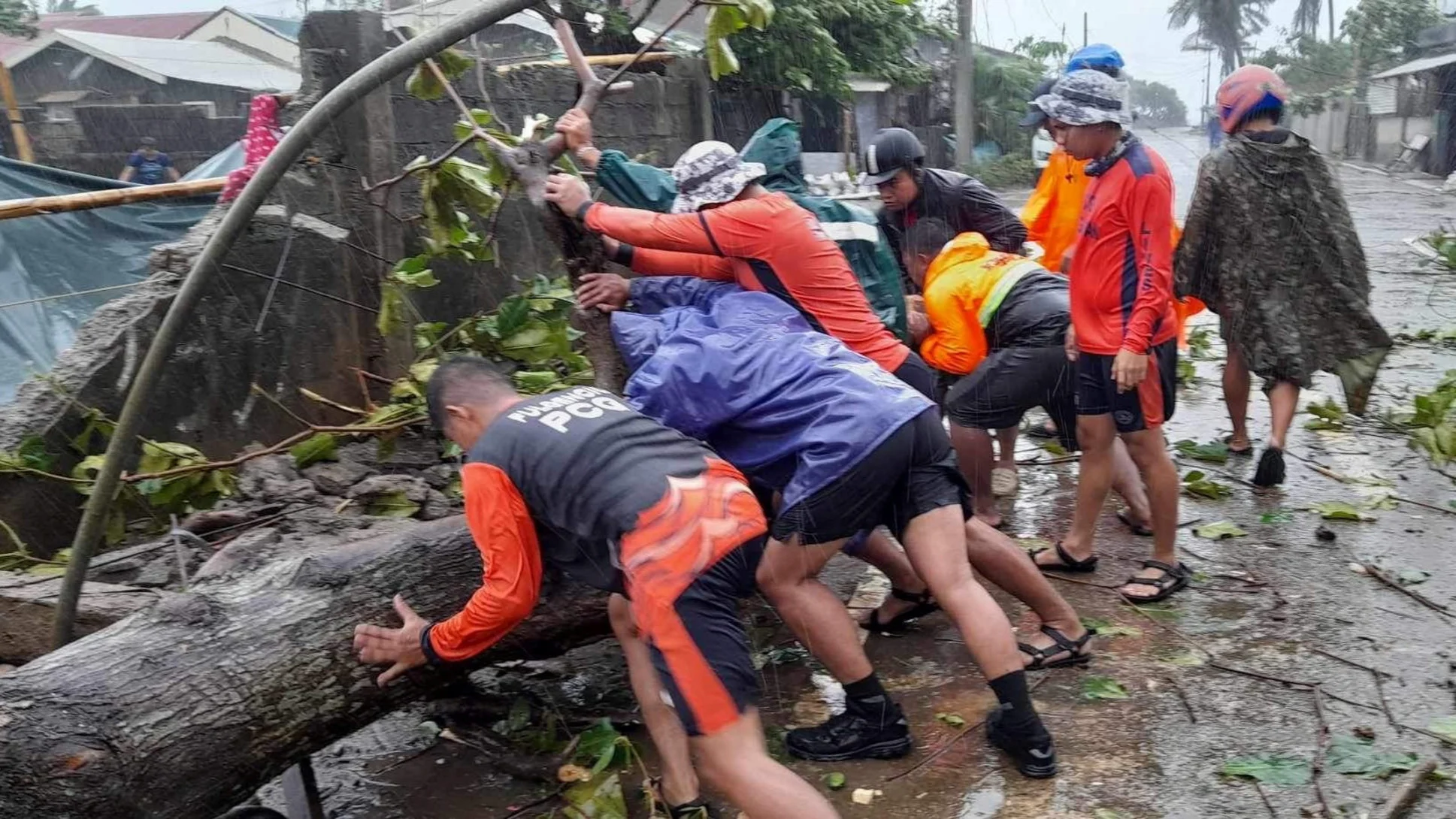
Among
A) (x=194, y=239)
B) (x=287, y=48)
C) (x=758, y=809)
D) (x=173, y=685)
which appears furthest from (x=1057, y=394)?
(x=287, y=48)

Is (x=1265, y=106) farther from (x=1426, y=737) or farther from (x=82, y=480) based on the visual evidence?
(x=82, y=480)

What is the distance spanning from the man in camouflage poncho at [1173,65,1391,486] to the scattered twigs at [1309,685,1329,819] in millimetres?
2188

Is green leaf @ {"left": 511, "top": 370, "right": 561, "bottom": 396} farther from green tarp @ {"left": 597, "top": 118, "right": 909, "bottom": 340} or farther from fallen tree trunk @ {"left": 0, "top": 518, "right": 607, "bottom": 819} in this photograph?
fallen tree trunk @ {"left": 0, "top": 518, "right": 607, "bottom": 819}

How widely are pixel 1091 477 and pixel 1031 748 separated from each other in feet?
4.94

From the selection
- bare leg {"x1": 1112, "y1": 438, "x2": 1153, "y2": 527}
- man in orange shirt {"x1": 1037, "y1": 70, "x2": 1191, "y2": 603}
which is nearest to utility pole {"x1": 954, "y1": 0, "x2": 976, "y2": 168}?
man in orange shirt {"x1": 1037, "y1": 70, "x2": 1191, "y2": 603}

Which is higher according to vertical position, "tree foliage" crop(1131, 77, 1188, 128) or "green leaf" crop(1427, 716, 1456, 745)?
"tree foliage" crop(1131, 77, 1188, 128)

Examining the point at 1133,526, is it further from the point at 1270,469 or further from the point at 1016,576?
the point at 1016,576

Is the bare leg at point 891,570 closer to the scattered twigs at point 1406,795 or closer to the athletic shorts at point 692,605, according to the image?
the athletic shorts at point 692,605

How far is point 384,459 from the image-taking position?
16.1 feet

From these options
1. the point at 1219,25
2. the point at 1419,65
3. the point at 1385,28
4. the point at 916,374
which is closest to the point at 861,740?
the point at 916,374

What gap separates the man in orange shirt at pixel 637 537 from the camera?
109 inches

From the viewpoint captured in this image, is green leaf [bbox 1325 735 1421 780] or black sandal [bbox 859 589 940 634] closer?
green leaf [bbox 1325 735 1421 780]

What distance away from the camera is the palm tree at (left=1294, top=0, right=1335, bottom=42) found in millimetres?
27500

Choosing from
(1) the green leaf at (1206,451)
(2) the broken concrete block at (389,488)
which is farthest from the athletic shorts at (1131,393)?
(2) the broken concrete block at (389,488)
